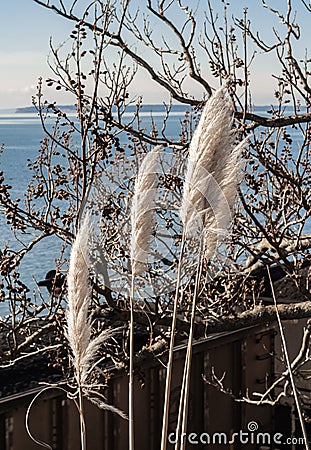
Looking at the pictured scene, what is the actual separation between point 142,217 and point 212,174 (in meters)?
0.17

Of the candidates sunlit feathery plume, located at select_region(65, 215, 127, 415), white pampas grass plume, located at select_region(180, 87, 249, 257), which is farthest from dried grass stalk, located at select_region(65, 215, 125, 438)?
white pampas grass plume, located at select_region(180, 87, 249, 257)

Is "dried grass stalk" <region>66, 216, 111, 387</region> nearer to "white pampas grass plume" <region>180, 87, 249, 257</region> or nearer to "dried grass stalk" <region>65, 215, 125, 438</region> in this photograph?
"dried grass stalk" <region>65, 215, 125, 438</region>

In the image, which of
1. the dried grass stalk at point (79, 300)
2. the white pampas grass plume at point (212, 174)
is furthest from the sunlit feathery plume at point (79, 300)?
the white pampas grass plume at point (212, 174)

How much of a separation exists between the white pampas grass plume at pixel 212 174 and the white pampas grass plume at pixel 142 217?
3.0 inches

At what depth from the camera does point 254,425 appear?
4.68 m

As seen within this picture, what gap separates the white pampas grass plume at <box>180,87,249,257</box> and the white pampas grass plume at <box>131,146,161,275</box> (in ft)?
0.25

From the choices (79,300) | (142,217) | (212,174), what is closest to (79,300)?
(79,300)

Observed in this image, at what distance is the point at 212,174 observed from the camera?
107 centimetres

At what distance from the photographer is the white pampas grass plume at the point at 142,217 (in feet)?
3.90

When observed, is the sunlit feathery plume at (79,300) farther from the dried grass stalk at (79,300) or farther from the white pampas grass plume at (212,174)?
the white pampas grass plume at (212,174)

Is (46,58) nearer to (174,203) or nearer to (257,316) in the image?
(174,203)

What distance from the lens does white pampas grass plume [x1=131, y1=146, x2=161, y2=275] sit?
1.19m

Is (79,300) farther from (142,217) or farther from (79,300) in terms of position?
(142,217)

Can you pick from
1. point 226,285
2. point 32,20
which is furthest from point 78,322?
point 32,20
